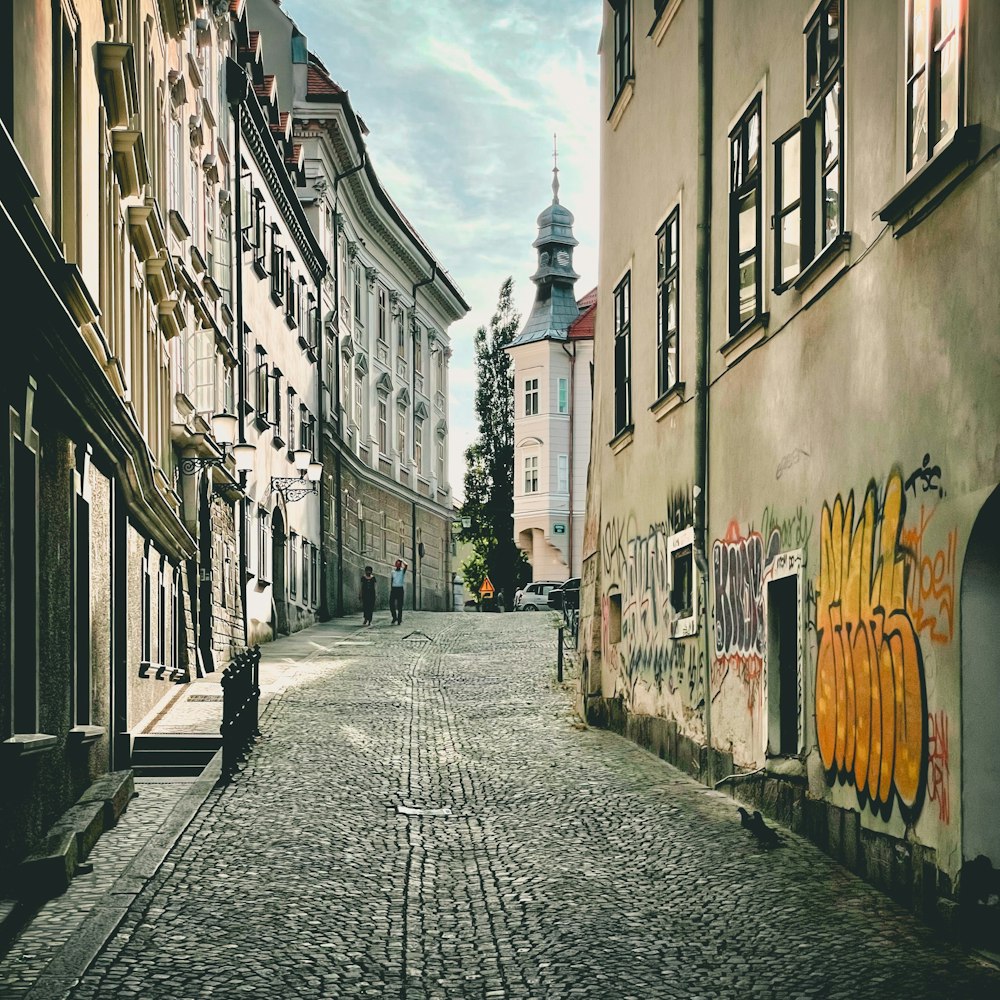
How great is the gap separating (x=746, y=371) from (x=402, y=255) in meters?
42.2

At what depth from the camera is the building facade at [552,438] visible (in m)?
67.9

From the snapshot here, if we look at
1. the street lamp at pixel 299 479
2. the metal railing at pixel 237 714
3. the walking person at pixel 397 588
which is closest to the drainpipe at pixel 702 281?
the metal railing at pixel 237 714

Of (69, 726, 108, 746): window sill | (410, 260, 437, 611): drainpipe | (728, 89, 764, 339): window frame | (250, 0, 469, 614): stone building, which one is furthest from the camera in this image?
(410, 260, 437, 611): drainpipe

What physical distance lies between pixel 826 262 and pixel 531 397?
58.6 metres

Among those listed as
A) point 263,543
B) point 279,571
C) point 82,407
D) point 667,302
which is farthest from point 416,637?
point 82,407

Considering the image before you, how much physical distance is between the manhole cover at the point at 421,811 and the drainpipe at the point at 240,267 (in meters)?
17.5

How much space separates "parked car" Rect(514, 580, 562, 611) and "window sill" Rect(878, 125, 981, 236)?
153 ft

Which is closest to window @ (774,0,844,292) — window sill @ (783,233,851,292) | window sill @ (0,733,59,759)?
window sill @ (783,233,851,292)

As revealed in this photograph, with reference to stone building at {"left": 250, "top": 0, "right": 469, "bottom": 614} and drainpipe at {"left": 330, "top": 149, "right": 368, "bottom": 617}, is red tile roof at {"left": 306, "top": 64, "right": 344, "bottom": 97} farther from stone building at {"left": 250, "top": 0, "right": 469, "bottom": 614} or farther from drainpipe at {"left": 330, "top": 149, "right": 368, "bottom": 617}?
drainpipe at {"left": 330, "top": 149, "right": 368, "bottom": 617}

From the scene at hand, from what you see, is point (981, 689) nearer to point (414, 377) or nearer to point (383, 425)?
point (383, 425)

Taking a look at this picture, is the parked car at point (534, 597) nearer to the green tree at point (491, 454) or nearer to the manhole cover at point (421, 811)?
the green tree at point (491, 454)

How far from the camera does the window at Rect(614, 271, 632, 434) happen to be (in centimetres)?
1892

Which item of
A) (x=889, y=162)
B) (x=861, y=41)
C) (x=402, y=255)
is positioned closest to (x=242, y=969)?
(x=889, y=162)

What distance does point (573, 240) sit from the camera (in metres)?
75.4
